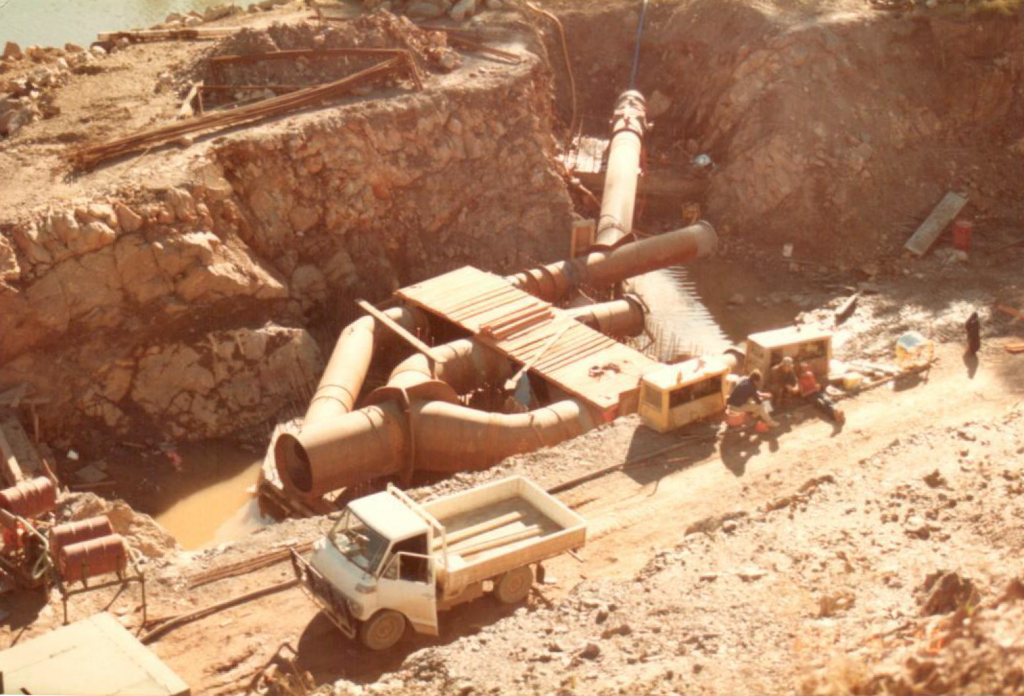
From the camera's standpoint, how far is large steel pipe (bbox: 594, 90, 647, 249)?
1137 inches

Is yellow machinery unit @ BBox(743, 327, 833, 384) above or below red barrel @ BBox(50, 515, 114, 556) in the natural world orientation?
below

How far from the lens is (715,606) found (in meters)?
14.6

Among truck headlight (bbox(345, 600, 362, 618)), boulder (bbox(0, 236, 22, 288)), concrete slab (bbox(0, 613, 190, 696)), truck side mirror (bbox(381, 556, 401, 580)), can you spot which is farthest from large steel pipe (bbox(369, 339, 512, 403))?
concrete slab (bbox(0, 613, 190, 696))

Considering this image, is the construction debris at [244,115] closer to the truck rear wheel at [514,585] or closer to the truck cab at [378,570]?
the truck cab at [378,570]

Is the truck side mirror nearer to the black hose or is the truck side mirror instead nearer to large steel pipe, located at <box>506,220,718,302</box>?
large steel pipe, located at <box>506,220,718,302</box>

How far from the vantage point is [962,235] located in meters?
30.5

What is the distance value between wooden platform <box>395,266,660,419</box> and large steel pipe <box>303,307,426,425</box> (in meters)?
0.54

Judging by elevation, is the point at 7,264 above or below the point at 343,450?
above

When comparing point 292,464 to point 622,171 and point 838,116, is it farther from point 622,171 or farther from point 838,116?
point 838,116

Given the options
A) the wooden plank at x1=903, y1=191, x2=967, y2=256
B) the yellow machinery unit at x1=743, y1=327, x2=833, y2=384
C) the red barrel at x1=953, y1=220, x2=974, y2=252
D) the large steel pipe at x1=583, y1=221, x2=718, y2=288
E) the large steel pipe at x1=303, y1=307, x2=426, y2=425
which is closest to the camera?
the large steel pipe at x1=303, y1=307, x2=426, y2=425

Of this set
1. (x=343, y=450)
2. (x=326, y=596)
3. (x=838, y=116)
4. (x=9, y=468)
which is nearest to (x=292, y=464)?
(x=343, y=450)

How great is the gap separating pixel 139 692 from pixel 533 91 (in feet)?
72.6

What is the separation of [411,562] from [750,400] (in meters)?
7.83

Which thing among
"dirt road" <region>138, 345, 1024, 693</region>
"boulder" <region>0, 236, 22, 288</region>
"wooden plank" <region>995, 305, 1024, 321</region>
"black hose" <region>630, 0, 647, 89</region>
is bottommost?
"wooden plank" <region>995, 305, 1024, 321</region>
